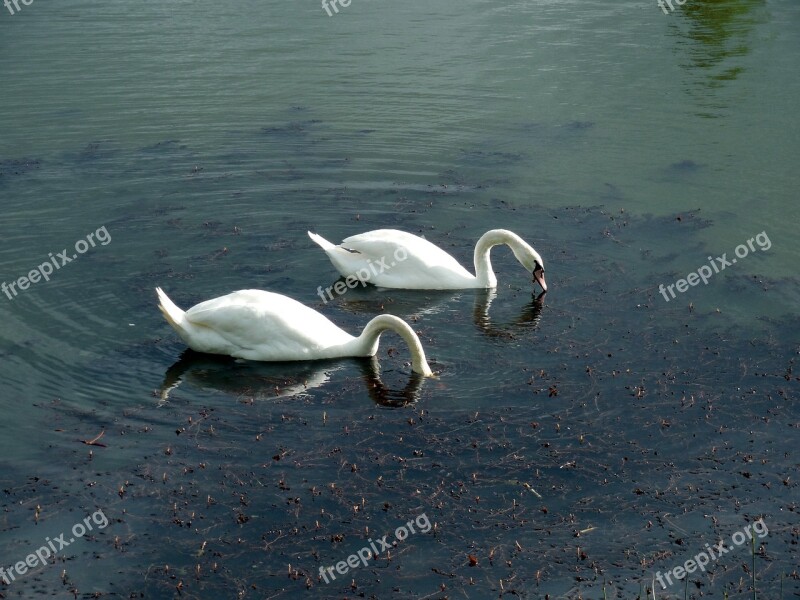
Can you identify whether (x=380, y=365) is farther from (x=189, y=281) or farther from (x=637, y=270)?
(x=637, y=270)

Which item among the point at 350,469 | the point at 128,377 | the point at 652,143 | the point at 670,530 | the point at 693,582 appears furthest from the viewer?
the point at 652,143

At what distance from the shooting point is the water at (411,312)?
10.5 metres

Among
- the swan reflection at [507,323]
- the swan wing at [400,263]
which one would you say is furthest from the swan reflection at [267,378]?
the swan wing at [400,263]

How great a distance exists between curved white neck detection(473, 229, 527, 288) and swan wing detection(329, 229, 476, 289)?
6.3 inches

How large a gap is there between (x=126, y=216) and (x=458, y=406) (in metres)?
8.04

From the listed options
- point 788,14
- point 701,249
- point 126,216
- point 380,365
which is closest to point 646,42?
point 788,14

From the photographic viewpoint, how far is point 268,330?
13797 mm

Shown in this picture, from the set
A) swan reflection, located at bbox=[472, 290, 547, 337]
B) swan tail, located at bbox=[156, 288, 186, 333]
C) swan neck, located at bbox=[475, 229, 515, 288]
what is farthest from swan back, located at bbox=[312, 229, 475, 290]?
swan tail, located at bbox=[156, 288, 186, 333]

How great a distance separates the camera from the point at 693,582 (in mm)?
10031

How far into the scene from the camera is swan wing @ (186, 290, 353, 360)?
1377 cm

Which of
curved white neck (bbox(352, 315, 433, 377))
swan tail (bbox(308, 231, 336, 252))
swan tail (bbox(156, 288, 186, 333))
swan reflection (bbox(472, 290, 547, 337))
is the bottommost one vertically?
swan reflection (bbox(472, 290, 547, 337))

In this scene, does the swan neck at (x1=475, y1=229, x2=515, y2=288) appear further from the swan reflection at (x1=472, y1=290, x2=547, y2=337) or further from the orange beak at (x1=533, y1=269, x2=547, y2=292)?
the orange beak at (x1=533, y1=269, x2=547, y2=292)

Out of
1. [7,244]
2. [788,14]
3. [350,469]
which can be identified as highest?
[7,244]

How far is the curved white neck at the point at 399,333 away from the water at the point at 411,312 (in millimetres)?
287
